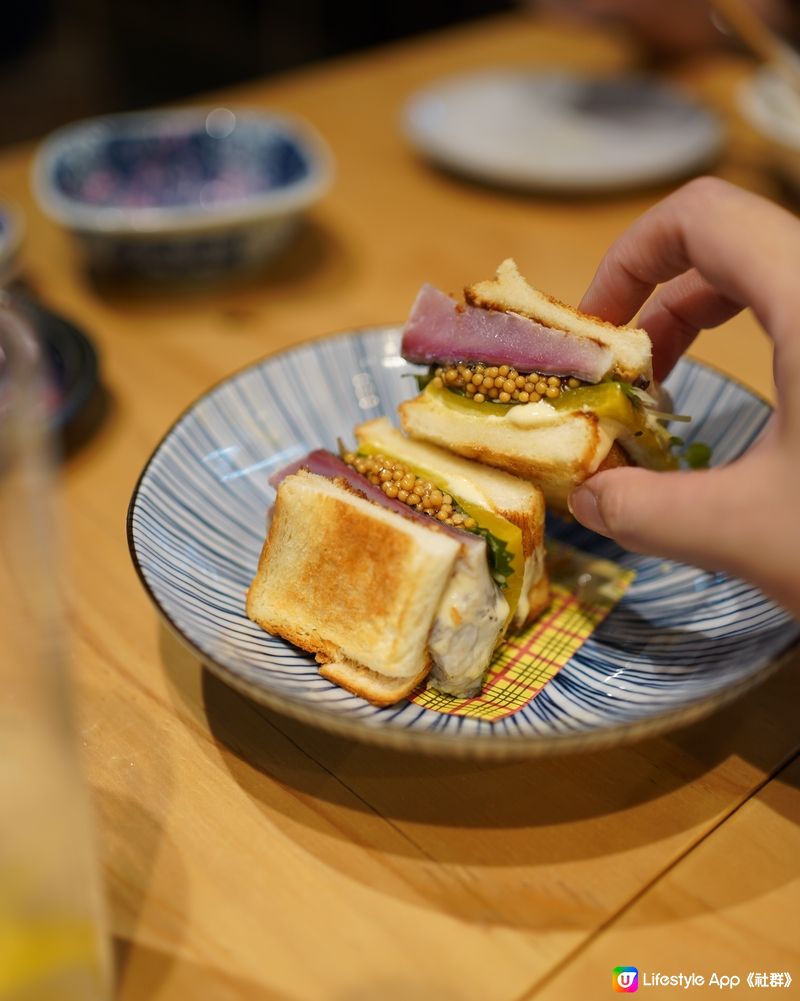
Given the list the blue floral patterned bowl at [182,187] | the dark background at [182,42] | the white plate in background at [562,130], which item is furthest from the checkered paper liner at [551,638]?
the dark background at [182,42]

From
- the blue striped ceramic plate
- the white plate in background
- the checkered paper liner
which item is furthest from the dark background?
the checkered paper liner

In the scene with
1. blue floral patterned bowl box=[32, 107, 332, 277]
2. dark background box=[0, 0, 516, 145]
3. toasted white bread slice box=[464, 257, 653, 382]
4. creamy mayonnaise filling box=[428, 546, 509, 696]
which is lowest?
dark background box=[0, 0, 516, 145]

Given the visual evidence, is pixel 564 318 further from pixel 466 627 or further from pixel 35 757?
pixel 35 757

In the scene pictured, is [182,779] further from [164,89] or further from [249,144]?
[164,89]

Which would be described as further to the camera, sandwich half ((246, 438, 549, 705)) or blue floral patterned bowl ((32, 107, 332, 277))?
blue floral patterned bowl ((32, 107, 332, 277))

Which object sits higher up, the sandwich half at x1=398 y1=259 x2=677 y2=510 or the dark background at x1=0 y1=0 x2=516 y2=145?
the sandwich half at x1=398 y1=259 x2=677 y2=510

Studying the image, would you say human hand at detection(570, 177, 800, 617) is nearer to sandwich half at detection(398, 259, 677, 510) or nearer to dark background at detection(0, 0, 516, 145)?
sandwich half at detection(398, 259, 677, 510)

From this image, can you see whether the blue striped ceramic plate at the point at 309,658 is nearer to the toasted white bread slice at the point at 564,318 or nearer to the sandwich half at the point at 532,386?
the sandwich half at the point at 532,386

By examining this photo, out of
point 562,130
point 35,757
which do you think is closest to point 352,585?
point 35,757
